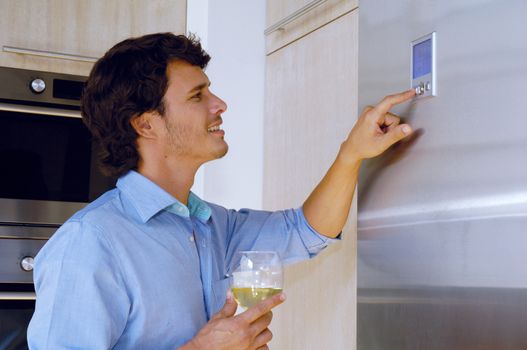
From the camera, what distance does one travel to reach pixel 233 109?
2133 millimetres

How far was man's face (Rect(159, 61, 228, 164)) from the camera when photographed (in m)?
1.55

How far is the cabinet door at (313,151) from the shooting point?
169 cm

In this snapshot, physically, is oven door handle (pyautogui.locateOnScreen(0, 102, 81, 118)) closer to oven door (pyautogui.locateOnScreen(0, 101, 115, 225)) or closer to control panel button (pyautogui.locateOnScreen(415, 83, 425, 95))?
oven door (pyautogui.locateOnScreen(0, 101, 115, 225))

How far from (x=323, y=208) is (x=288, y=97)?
50 cm

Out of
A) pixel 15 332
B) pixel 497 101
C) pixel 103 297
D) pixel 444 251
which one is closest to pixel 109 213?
pixel 103 297

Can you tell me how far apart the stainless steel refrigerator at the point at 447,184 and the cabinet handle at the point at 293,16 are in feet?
0.47

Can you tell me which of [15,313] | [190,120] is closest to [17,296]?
[15,313]

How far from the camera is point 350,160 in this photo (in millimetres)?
1518

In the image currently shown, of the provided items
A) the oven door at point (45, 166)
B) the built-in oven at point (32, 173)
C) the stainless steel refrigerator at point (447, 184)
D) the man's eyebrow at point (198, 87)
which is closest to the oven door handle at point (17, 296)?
the built-in oven at point (32, 173)

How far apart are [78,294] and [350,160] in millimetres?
563

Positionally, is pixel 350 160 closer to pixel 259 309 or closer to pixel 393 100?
pixel 393 100

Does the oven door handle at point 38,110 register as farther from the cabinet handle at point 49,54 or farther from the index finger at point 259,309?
the index finger at point 259,309

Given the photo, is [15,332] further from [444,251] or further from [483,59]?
[483,59]

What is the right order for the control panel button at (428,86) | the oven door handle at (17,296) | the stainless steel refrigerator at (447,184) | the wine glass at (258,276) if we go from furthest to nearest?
1. the oven door handle at (17,296)
2. the control panel button at (428,86)
3. the wine glass at (258,276)
4. the stainless steel refrigerator at (447,184)
